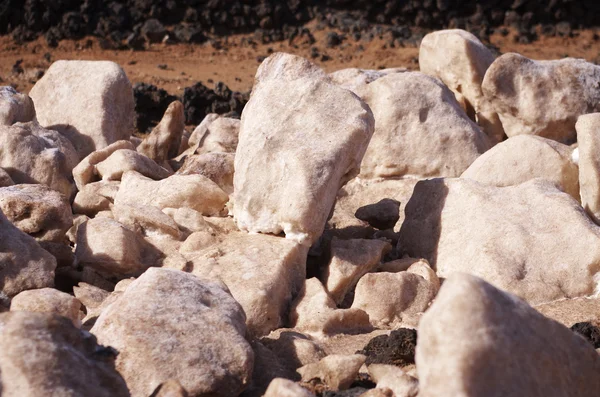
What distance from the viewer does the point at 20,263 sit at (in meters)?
4.32

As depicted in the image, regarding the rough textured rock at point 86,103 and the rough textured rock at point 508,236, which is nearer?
the rough textured rock at point 508,236

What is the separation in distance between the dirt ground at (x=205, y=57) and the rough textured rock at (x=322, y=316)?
7.89 metres

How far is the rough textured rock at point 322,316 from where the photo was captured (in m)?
4.18

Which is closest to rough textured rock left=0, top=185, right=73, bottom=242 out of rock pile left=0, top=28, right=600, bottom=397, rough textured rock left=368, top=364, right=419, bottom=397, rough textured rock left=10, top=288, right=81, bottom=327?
rock pile left=0, top=28, right=600, bottom=397

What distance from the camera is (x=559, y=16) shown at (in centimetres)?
1612

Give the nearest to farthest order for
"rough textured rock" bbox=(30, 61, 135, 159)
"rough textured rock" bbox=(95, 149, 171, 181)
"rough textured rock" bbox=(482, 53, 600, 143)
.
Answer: "rough textured rock" bbox=(95, 149, 171, 181) → "rough textured rock" bbox=(482, 53, 600, 143) → "rough textured rock" bbox=(30, 61, 135, 159)

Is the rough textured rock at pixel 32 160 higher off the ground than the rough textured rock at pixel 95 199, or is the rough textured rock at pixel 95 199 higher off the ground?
the rough textured rock at pixel 32 160

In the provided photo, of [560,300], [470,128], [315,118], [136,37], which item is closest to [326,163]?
[315,118]

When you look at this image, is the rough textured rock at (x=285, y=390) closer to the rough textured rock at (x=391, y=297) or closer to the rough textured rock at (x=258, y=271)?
the rough textured rock at (x=258, y=271)

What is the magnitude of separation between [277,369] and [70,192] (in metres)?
2.74

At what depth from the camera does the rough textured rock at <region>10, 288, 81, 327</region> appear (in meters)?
3.83

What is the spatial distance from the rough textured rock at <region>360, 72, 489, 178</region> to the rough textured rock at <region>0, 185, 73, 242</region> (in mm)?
2150

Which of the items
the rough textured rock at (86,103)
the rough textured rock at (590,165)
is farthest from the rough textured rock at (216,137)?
the rough textured rock at (590,165)

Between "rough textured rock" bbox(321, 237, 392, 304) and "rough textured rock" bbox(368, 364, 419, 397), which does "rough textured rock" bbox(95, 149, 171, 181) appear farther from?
"rough textured rock" bbox(368, 364, 419, 397)
